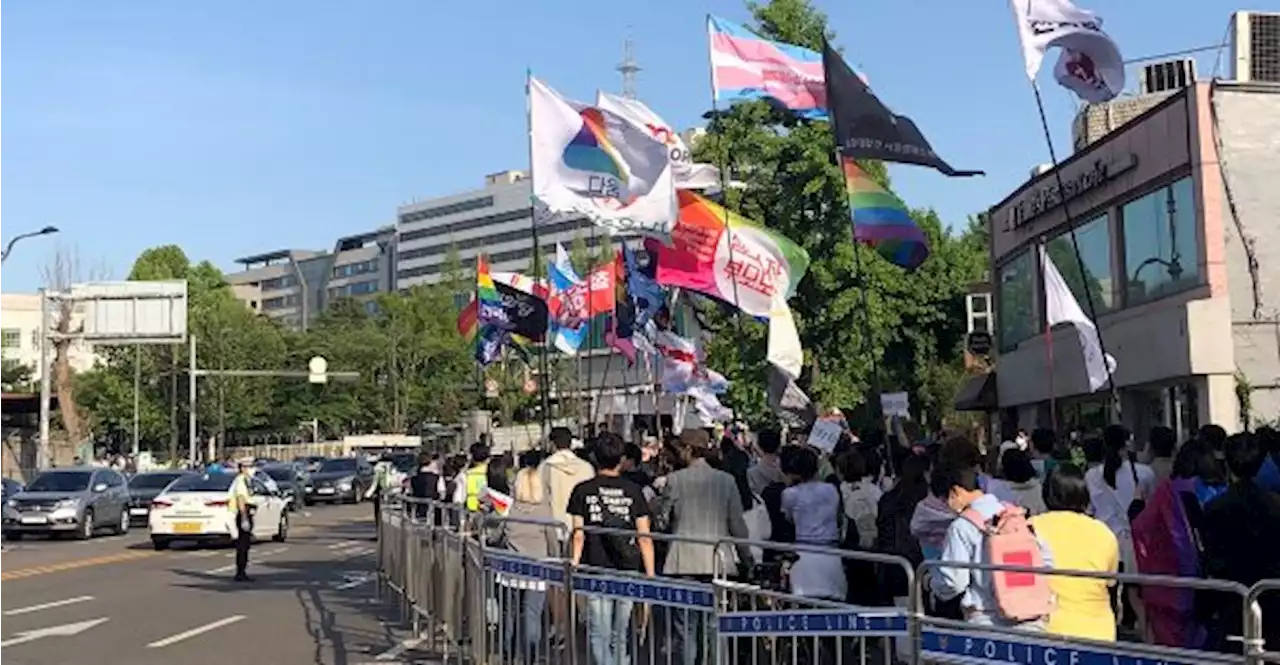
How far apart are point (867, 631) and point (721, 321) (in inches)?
1202

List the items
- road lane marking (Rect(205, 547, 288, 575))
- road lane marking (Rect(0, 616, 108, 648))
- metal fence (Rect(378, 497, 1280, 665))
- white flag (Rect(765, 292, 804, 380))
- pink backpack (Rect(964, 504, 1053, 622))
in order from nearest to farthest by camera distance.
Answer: metal fence (Rect(378, 497, 1280, 665)) → pink backpack (Rect(964, 504, 1053, 622)) → road lane marking (Rect(0, 616, 108, 648)) → white flag (Rect(765, 292, 804, 380)) → road lane marking (Rect(205, 547, 288, 575))

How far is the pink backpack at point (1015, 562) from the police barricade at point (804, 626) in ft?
1.30

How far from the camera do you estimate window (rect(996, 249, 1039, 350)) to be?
31016 mm

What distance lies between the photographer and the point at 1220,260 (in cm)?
2173

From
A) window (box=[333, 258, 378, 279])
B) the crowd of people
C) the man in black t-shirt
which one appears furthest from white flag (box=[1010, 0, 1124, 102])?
window (box=[333, 258, 378, 279])

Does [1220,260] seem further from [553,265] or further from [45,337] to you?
[45,337]

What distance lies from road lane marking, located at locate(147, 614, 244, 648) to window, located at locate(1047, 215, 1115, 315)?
15.1 metres

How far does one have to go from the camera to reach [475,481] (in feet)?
55.9

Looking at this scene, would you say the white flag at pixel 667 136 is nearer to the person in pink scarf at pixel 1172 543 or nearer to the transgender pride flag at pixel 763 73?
the transgender pride flag at pixel 763 73

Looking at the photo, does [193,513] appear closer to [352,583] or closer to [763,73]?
[352,583]

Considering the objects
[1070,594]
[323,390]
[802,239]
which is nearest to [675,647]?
[1070,594]

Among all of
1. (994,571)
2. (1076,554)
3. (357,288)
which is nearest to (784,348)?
(1076,554)

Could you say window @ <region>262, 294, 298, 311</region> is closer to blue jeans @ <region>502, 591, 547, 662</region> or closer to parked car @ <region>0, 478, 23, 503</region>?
parked car @ <region>0, 478, 23, 503</region>

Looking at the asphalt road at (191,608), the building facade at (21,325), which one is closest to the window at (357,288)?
the building facade at (21,325)
